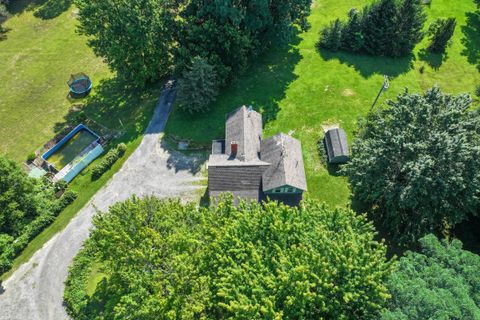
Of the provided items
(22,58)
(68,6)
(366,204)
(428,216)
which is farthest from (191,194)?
(68,6)

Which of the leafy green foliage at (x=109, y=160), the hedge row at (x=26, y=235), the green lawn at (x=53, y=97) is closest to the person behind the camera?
the hedge row at (x=26, y=235)

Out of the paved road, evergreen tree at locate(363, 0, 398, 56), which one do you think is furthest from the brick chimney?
evergreen tree at locate(363, 0, 398, 56)

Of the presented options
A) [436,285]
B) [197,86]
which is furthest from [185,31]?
[436,285]

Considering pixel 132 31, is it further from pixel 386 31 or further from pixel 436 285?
pixel 436 285

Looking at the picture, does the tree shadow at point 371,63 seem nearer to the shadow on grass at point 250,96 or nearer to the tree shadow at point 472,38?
the shadow on grass at point 250,96

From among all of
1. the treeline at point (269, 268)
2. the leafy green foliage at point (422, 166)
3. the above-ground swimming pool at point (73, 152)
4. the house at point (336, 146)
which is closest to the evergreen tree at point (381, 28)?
the house at point (336, 146)
